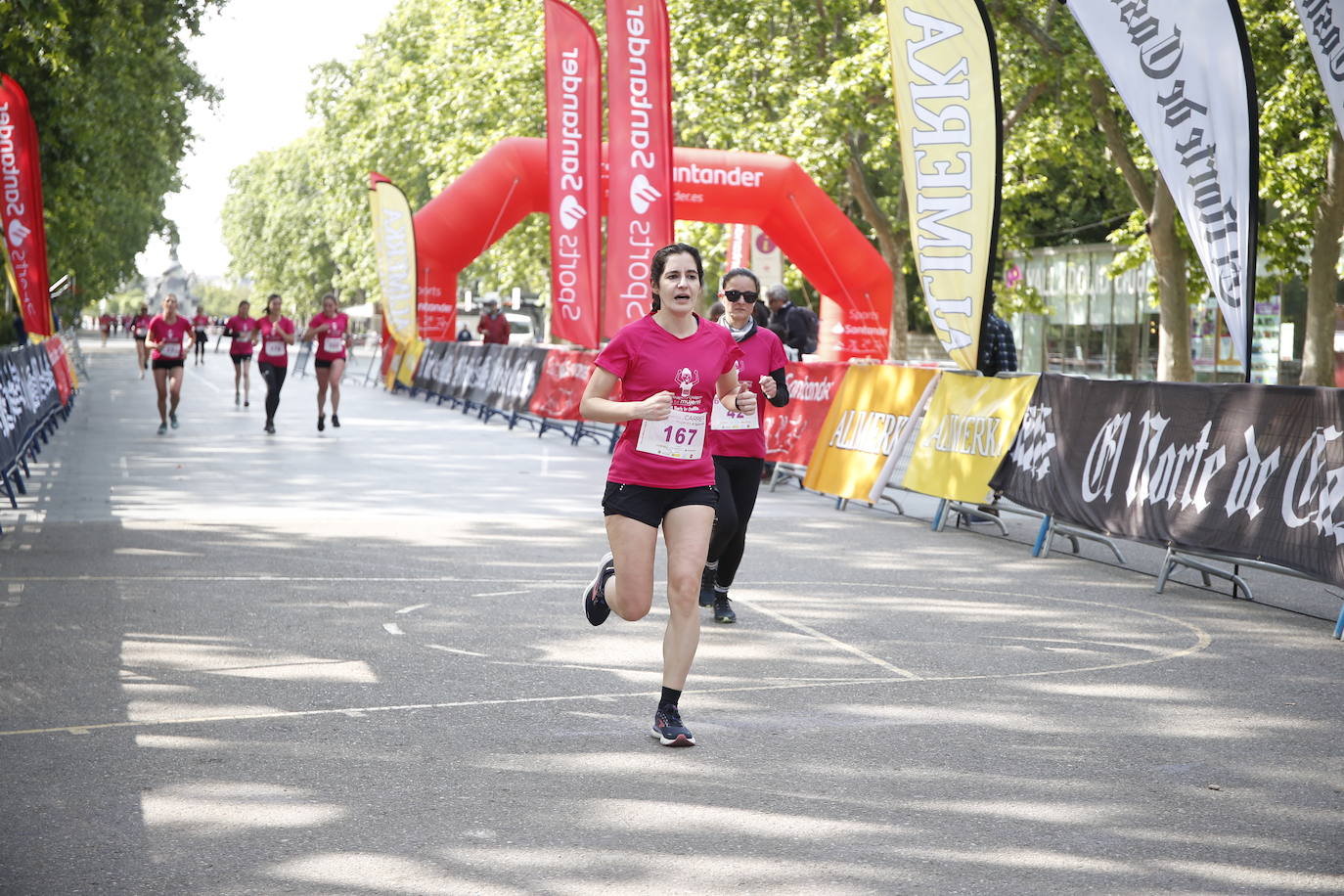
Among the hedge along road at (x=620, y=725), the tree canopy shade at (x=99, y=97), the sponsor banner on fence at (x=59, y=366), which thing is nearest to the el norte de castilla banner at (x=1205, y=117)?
the hedge along road at (x=620, y=725)

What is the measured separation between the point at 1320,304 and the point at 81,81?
18.7m

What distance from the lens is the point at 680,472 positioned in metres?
6.31

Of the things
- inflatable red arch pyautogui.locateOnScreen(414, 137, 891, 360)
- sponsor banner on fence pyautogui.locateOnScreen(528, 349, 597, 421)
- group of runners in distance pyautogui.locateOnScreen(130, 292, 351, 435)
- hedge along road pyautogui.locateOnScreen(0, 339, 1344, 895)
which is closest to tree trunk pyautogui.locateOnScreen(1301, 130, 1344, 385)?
inflatable red arch pyautogui.locateOnScreen(414, 137, 891, 360)

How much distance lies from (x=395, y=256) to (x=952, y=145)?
20279mm

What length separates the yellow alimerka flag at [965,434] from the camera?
12734 millimetres

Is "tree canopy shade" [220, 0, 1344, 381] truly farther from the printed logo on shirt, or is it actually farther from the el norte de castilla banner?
the printed logo on shirt

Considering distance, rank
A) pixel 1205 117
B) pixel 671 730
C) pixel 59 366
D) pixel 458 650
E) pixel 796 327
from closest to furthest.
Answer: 1. pixel 671 730
2. pixel 458 650
3. pixel 1205 117
4. pixel 796 327
5. pixel 59 366

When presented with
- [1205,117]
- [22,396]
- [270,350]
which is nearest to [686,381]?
[1205,117]

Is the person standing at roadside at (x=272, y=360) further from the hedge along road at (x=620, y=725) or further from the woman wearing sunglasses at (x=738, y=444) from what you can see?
the woman wearing sunglasses at (x=738, y=444)

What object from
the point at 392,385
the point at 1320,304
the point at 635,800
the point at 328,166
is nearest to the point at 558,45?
the point at 1320,304

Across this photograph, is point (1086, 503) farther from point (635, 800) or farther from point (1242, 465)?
point (635, 800)

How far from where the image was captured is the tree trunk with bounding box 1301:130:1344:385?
78.3ft

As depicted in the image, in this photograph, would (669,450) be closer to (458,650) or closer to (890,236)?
(458,650)

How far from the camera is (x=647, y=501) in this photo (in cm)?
630
